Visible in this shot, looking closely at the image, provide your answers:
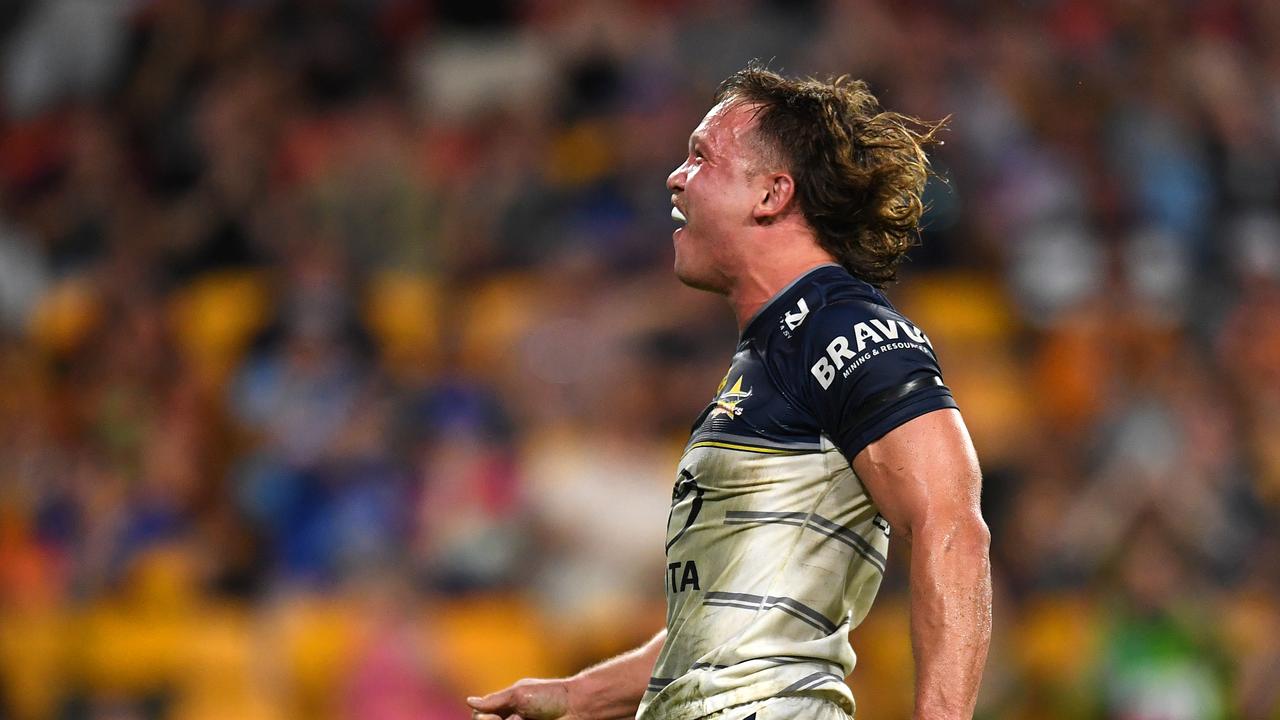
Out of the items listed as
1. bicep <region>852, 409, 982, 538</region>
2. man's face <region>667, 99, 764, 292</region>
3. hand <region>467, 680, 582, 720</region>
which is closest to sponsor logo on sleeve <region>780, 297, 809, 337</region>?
man's face <region>667, 99, 764, 292</region>

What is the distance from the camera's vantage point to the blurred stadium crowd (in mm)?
8750

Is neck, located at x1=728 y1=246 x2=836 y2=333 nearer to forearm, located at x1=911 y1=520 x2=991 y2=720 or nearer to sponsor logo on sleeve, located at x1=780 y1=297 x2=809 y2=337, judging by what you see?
sponsor logo on sleeve, located at x1=780 y1=297 x2=809 y2=337

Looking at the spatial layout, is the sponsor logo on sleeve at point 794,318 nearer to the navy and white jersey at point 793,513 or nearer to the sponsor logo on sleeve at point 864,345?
the navy and white jersey at point 793,513

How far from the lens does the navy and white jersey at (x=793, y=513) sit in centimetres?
338

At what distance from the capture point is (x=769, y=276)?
12.3 ft

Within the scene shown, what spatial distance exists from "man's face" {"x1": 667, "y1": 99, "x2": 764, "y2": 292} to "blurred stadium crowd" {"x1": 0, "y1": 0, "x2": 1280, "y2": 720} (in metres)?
4.67

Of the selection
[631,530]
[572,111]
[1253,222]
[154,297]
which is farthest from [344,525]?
[1253,222]

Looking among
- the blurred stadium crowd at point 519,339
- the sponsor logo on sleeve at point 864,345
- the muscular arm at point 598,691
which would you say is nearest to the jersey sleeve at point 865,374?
the sponsor logo on sleeve at point 864,345

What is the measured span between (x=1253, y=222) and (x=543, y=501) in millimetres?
4929

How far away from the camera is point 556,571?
893cm

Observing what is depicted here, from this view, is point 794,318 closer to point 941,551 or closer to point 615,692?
point 941,551

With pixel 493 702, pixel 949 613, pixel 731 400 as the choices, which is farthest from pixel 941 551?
pixel 493 702

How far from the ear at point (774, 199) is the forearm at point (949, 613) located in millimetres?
858

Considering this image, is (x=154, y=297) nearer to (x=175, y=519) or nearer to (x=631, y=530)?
(x=175, y=519)
